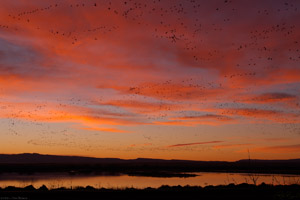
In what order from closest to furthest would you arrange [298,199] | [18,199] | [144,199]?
[298,199], [18,199], [144,199]

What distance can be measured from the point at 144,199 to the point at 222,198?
419 cm

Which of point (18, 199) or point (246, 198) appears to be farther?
point (246, 198)

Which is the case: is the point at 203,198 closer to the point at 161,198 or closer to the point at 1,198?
the point at 161,198

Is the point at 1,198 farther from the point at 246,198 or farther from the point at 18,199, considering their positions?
the point at 246,198

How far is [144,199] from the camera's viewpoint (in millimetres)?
18594

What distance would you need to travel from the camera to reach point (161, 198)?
744 inches

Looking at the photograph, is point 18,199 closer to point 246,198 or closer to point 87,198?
point 87,198

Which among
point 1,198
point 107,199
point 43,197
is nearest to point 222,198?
point 107,199

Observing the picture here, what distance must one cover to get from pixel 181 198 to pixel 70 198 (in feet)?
18.9

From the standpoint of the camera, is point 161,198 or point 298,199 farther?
point 161,198

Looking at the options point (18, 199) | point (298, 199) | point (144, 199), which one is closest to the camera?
point (298, 199)

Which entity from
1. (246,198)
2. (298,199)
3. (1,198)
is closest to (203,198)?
(246,198)

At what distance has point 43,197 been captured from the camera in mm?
18781

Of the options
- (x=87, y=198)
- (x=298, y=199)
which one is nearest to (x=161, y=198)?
(x=87, y=198)
